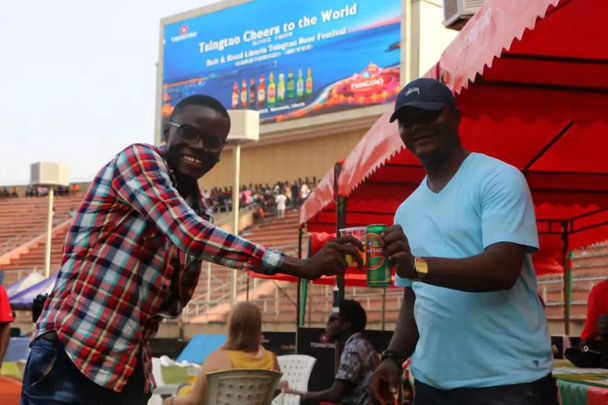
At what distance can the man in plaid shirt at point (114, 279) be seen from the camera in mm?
2291

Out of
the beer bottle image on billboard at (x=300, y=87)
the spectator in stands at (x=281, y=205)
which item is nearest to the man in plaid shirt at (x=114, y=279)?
the spectator in stands at (x=281, y=205)

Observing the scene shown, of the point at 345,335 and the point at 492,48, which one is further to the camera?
the point at 345,335

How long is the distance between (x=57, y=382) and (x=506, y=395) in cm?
113

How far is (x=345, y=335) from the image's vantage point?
6539mm

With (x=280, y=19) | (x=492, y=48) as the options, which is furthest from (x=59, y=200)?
(x=492, y=48)

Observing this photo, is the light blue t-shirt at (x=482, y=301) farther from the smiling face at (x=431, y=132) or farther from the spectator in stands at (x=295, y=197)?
the spectator in stands at (x=295, y=197)

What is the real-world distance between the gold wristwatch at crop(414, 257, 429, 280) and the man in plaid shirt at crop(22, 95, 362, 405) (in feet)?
1.81

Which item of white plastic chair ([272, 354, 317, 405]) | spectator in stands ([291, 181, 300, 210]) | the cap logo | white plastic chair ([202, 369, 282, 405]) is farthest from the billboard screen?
the cap logo

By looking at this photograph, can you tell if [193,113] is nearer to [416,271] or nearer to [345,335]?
[416,271]

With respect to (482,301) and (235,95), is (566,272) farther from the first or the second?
(235,95)

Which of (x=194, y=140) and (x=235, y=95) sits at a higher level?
(x=235, y=95)

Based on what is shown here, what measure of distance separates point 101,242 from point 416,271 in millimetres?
807

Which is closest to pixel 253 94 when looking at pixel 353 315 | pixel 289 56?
pixel 289 56

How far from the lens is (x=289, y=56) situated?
126ft
